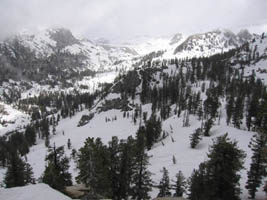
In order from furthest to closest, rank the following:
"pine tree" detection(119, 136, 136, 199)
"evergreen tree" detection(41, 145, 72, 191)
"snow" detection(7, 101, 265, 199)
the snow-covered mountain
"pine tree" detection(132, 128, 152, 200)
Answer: the snow-covered mountain, "snow" detection(7, 101, 265, 199), "pine tree" detection(132, 128, 152, 200), "pine tree" detection(119, 136, 136, 199), "evergreen tree" detection(41, 145, 72, 191)

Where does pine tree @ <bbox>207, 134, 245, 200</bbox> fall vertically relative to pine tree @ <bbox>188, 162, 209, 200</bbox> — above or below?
above

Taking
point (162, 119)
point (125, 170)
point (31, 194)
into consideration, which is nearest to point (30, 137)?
point (162, 119)

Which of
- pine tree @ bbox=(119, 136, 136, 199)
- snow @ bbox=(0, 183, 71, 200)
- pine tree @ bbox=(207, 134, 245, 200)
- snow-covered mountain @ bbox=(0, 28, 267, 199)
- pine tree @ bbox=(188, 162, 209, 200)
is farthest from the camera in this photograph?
snow-covered mountain @ bbox=(0, 28, 267, 199)

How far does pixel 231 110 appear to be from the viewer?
8569 cm

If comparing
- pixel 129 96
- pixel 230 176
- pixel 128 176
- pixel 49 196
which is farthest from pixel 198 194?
pixel 129 96

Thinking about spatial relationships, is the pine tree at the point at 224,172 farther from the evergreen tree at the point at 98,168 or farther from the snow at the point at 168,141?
the evergreen tree at the point at 98,168

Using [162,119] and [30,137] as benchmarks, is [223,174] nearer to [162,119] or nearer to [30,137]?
[162,119]

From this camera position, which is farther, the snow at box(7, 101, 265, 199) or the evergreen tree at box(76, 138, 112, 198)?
the snow at box(7, 101, 265, 199)

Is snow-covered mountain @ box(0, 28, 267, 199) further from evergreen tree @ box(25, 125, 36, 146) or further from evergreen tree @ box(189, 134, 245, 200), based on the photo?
evergreen tree @ box(189, 134, 245, 200)

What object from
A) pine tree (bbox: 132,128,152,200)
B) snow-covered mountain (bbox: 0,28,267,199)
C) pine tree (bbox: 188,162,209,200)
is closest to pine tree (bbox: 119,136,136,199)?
pine tree (bbox: 132,128,152,200)

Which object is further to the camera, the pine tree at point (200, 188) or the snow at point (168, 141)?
the snow at point (168, 141)

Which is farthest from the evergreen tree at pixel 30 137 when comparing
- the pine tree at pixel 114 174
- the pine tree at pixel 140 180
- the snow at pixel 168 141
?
the pine tree at pixel 140 180

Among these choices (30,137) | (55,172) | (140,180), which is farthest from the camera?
(30,137)

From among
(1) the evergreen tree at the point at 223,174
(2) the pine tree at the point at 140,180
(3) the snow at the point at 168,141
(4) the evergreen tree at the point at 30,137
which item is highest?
(1) the evergreen tree at the point at 223,174
